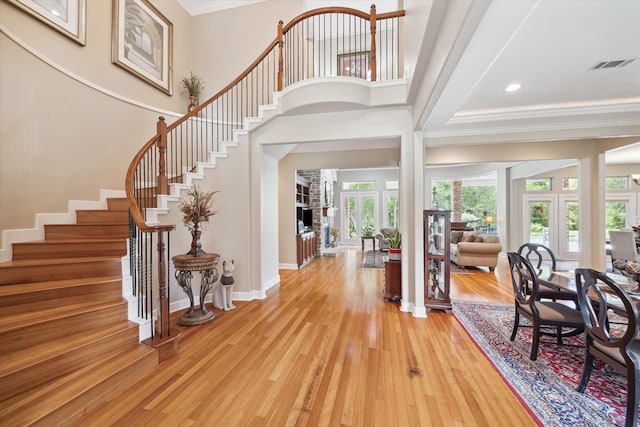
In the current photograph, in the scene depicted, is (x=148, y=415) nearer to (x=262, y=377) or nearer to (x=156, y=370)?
(x=156, y=370)

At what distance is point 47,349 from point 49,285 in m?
0.65

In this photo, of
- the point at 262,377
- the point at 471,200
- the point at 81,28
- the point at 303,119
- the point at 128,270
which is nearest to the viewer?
the point at 262,377

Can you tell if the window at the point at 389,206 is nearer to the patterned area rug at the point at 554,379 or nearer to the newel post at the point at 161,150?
the patterned area rug at the point at 554,379

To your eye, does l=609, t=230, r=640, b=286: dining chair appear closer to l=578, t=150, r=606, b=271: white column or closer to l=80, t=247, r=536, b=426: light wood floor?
l=578, t=150, r=606, b=271: white column

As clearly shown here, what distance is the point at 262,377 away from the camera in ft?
6.77

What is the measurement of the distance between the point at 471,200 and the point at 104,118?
35.5ft

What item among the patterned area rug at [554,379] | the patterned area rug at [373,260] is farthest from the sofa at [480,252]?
the patterned area rug at [554,379]

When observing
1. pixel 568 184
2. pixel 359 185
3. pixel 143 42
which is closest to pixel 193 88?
pixel 143 42

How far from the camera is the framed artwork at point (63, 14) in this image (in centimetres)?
301

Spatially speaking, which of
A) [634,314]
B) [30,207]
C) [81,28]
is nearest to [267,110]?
[81,28]

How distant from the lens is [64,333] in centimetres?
197

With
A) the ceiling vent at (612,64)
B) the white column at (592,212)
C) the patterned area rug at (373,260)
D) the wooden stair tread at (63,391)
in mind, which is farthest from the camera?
the patterned area rug at (373,260)

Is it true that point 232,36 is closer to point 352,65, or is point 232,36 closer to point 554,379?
point 352,65

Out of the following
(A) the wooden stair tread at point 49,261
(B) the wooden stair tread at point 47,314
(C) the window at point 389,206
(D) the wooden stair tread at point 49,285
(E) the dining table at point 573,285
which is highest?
(C) the window at point 389,206
